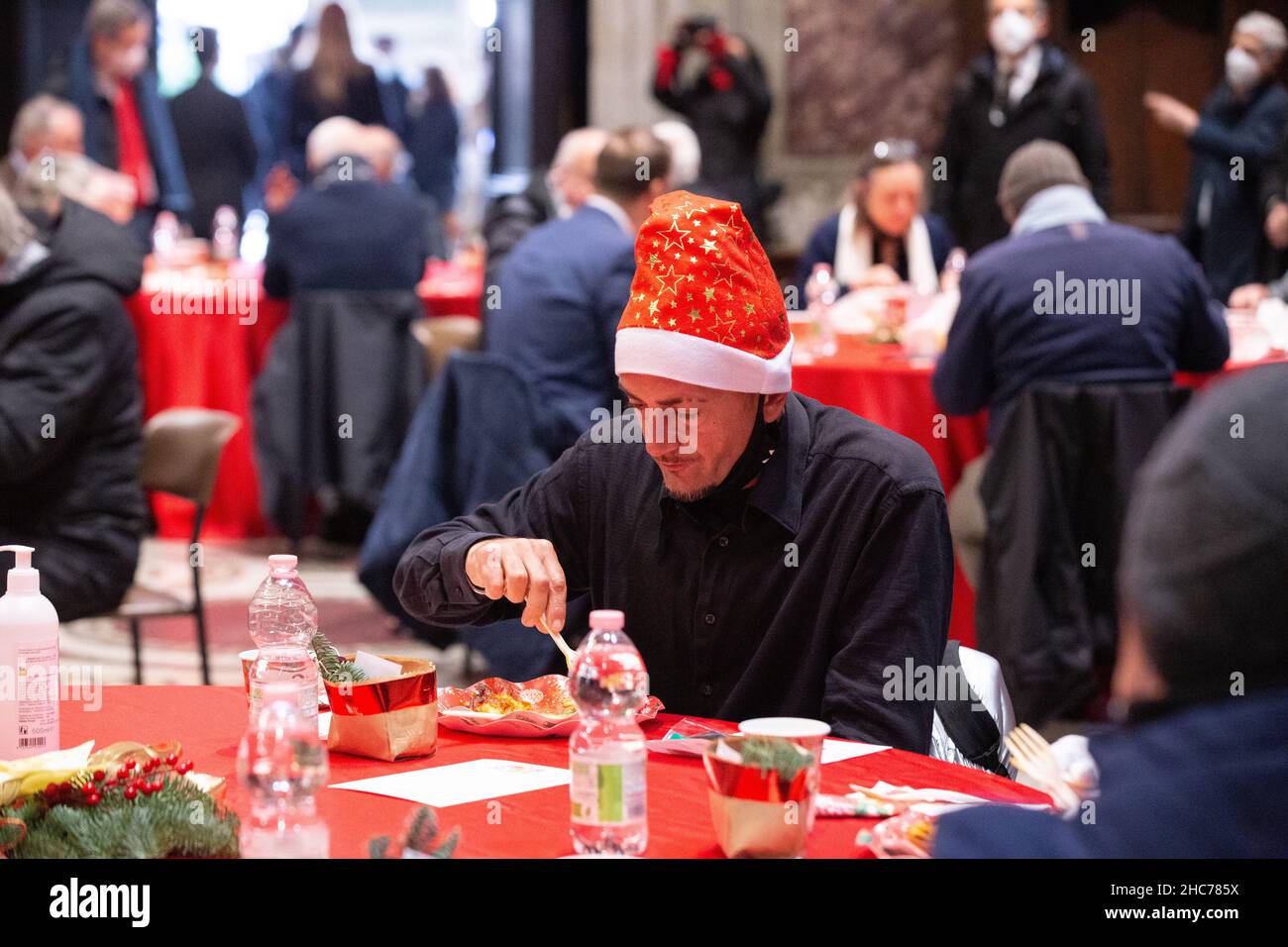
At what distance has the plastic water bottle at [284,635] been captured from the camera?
195 cm

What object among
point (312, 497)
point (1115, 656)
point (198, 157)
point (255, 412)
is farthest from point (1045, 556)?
point (198, 157)

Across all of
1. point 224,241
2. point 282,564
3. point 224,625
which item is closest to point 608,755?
point 282,564

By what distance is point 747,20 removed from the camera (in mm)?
9688

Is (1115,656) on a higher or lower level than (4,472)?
lower

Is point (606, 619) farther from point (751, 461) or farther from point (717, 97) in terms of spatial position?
point (717, 97)

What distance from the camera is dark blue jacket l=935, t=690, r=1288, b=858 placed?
1056 mm

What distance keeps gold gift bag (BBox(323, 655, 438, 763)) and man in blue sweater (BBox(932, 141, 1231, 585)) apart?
102 inches

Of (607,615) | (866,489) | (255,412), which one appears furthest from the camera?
(255,412)

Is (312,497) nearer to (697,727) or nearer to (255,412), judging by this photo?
(255,412)

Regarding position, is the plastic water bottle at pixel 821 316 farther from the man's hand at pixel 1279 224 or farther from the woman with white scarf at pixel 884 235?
the man's hand at pixel 1279 224

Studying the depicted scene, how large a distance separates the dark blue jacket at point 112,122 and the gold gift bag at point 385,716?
22.0 feet

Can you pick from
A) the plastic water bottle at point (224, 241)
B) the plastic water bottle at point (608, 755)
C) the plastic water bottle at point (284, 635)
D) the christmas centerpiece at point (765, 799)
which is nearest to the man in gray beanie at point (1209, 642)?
the christmas centerpiece at point (765, 799)

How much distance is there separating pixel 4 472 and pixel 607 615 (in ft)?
8.10

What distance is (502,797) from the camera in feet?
5.64
